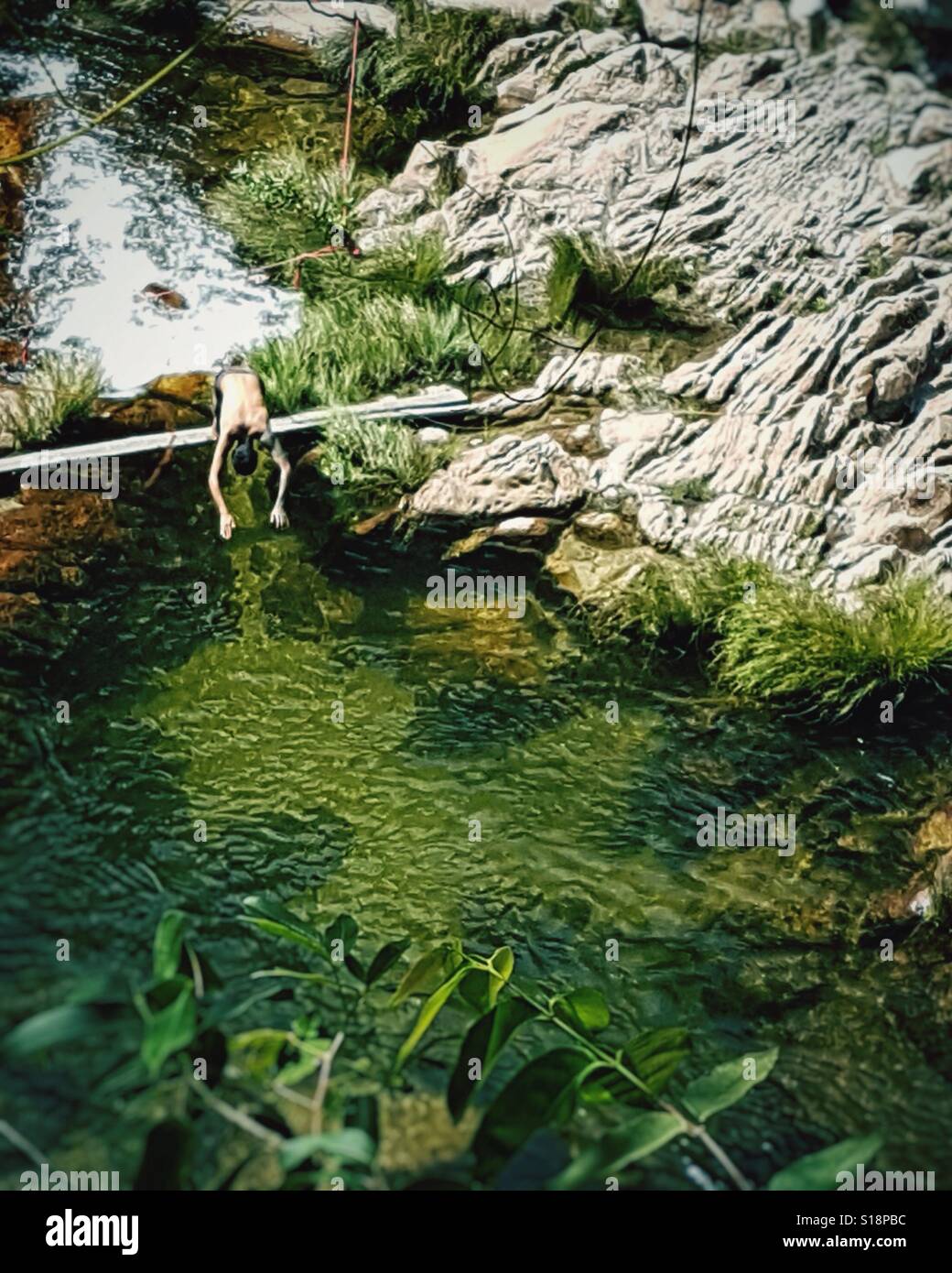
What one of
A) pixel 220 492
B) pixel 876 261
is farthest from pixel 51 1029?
pixel 876 261

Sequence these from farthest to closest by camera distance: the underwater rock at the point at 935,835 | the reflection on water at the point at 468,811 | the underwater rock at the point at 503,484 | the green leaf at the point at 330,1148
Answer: the underwater rock at the point at 503,484 → the underwater rock at the point at 935,835 → the reflection on water at the point at 468,811 → the green leaf at the point at 330,1148

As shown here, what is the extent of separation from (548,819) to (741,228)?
7.33 feet

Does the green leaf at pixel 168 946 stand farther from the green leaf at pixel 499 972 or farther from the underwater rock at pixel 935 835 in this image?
the underwater rock at pixel 935 835

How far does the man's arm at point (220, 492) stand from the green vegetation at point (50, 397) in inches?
16.6

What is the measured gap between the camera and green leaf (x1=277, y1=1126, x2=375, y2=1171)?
1.37 metres

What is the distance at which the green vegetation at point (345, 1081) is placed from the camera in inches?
58.2

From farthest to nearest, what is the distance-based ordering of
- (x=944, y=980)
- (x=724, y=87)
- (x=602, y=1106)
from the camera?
1. (x=724, y=87)
2. (x=944, y=980)
3. (x=602, y=1106)

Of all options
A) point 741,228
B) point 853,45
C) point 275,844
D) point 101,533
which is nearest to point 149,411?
point 101,533

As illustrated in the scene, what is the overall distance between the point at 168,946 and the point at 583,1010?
0.80m

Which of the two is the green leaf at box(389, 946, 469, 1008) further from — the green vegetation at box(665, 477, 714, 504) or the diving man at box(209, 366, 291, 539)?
the green vegetation at box(665, 477, 714, 504)

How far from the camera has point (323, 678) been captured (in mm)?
3422

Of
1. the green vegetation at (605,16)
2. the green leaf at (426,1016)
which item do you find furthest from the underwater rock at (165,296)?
the green leaf at (426,1016)
